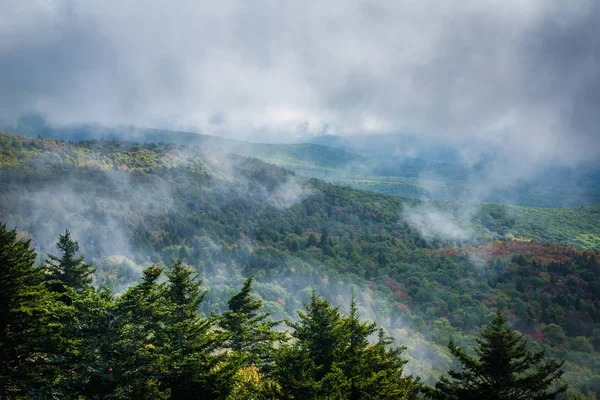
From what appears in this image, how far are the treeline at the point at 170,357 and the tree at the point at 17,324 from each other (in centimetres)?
5

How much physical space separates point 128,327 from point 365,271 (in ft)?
502

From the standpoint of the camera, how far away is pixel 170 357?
1695 centimetres

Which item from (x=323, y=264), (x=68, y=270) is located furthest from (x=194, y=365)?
(x=323, y=264)

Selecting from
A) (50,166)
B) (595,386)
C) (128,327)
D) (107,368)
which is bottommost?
(107,368)

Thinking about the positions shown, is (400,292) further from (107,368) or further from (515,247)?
(107,368)

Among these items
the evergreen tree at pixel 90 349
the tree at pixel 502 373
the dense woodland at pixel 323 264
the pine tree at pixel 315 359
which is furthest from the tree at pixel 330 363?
the dense woodland at pixel 323 264

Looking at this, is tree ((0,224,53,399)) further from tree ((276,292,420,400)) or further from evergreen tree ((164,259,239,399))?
tree ((276,292,420,400))

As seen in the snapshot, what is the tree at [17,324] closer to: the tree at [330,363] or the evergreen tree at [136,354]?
the evergreen tree at [136,354]

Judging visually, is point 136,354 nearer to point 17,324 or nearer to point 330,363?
point 17,324

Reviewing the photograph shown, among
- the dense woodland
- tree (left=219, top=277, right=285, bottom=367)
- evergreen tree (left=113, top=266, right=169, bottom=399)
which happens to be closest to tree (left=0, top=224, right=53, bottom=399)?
evergreen tree (left=113, top=266, right=169, bottom=399)

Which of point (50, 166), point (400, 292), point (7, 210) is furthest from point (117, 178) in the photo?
point (400, 292)

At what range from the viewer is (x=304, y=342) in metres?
18.7

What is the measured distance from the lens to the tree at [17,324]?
18016 mm

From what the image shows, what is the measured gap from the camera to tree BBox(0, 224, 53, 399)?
18.0 metres
